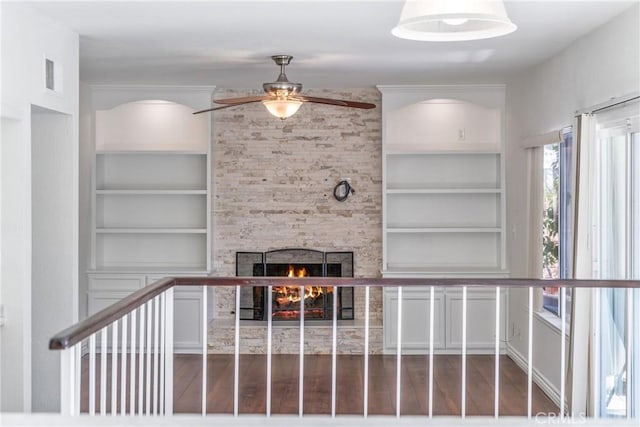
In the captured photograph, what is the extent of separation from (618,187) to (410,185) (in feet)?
11.6

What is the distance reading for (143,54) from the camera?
620 cm

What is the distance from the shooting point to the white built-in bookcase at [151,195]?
7.87 m

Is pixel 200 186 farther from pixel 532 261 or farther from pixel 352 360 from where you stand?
pixel 532 261

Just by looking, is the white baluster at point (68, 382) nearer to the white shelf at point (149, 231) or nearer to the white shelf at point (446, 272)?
the white shelf at point (149, 231)

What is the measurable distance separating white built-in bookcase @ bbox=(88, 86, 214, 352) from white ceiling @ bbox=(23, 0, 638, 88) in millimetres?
513

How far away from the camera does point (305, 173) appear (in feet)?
27.0

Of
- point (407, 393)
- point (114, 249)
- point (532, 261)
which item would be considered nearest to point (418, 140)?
point (532, 261)

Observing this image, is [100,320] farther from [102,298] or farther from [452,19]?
[102,298]

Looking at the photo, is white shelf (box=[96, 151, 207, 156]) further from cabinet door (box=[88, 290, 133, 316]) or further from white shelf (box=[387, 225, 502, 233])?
white shelf (box=[387, 225, 502, 233])

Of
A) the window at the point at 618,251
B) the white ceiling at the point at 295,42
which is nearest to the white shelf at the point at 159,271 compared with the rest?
the white ceiling at the point at 295,42

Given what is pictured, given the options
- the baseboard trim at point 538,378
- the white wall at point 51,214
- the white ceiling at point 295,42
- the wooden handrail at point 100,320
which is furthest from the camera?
the baseboard trim at point 538,378

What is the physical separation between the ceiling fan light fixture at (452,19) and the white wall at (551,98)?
5.17ft

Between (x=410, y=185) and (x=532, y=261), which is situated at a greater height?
(x=410, y=185)

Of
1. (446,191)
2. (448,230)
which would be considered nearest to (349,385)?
(448,230)
